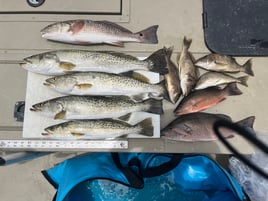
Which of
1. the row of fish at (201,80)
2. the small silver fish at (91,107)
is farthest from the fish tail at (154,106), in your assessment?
the row of fish at (201,80)

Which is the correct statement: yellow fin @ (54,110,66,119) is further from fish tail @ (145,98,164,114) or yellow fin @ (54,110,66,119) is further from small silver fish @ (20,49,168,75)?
fish tail @ (145,98,164,114)

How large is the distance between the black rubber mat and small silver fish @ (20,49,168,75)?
1.31 ft

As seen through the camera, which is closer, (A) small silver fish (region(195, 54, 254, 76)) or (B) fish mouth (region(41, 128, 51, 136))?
(B) fish mouth (region(41, 128, 51, 136))

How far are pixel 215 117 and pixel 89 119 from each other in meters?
0.68

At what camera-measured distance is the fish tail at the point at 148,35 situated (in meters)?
1.95

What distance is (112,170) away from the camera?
1896mm

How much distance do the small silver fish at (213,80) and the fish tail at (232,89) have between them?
2 centimetres

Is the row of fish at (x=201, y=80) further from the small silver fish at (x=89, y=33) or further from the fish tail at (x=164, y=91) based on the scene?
the small silver fish at (x=89, y=33)

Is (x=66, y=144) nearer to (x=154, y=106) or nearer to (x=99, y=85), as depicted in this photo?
(x=99, y=85)

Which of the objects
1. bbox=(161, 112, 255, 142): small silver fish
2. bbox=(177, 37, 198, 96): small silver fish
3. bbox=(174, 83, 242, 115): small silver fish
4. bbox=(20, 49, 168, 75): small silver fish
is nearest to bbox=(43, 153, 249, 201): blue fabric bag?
bbox=(161, 112, 255, 142): small silver fish

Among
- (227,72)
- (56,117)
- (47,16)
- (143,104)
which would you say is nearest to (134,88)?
(143,104)

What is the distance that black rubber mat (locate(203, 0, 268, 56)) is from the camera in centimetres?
198

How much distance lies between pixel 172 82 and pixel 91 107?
475 mm

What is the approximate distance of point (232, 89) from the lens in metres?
1.87
